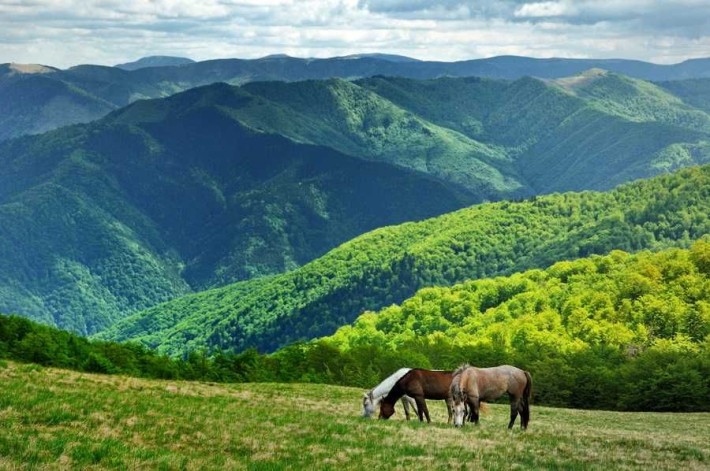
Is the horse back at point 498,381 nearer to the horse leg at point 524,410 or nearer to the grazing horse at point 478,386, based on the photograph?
the grazing horse at point 478,386

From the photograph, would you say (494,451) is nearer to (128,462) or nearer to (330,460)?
(330,460)

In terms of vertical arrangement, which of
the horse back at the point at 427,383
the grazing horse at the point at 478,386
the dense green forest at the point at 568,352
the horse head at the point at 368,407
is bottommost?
the dense green forest at the point at 568,352

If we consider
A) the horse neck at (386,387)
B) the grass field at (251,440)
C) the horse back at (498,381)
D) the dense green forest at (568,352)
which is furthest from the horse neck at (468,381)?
the dense green forest at (568,352)

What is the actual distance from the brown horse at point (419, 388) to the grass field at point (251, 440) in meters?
2.22

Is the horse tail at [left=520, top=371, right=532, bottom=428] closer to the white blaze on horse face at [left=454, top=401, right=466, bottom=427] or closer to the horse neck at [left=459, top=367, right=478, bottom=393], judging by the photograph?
the horse neck at [left=459, top=367, right=478, bottom=393]

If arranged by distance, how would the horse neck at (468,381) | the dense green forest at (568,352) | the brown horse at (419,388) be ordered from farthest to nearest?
the dense green forest at (568,352), the brown horse at (419,388), the horse neck at (468,381)

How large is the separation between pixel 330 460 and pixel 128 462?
648 cm

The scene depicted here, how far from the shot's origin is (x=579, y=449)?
3067 cm

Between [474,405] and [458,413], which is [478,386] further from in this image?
[458,413]

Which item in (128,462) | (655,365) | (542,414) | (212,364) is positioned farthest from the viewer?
(655,365)

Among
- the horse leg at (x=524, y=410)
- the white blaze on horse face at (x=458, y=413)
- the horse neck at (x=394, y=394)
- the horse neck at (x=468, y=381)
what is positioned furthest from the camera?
the horse neck at (x=394, y=394)

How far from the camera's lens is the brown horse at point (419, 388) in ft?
126

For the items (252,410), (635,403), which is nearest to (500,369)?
(252,410)

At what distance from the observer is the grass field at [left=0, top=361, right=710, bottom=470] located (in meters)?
23.8
